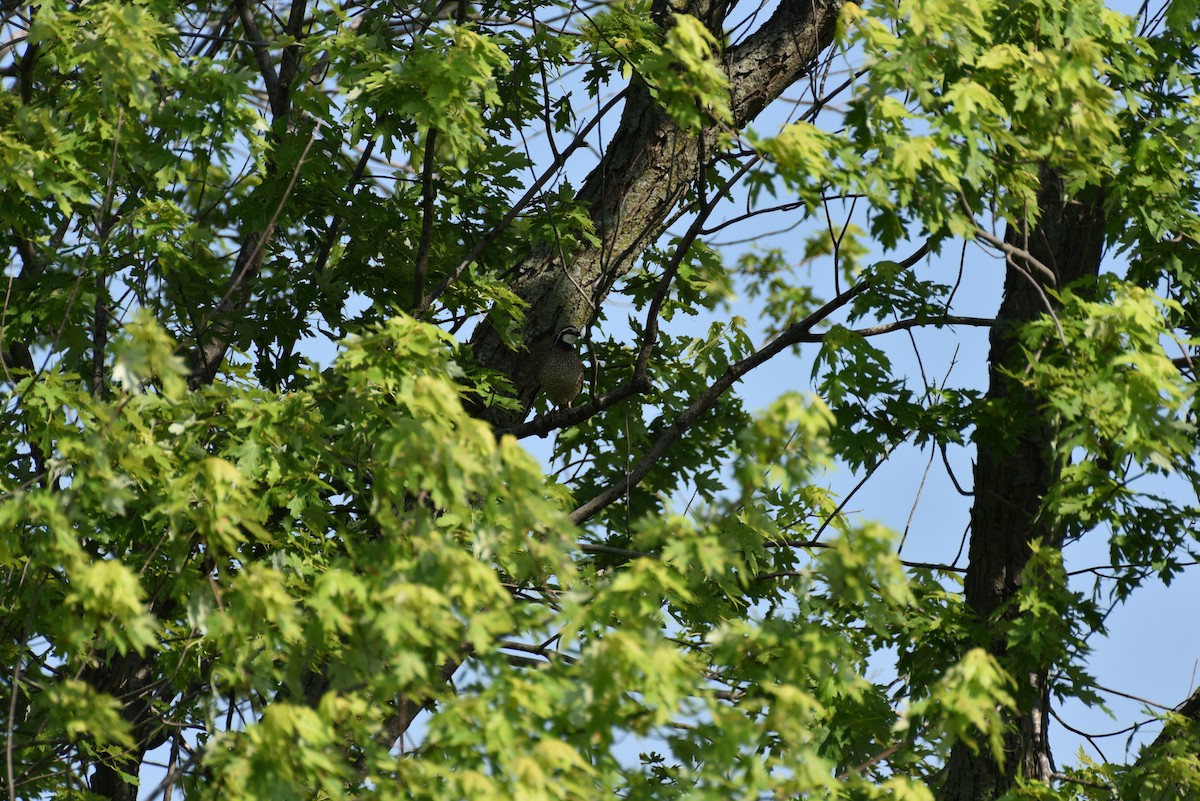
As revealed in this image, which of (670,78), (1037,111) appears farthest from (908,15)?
(670,78)

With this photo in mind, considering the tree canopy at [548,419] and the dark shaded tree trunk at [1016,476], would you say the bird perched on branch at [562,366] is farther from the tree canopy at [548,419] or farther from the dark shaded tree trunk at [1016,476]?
the dark shaded tree trunk at [1016,476]

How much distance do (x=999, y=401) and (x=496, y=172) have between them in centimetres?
290

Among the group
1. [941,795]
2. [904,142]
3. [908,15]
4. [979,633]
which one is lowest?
[941,795]

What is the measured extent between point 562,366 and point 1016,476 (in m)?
2.31

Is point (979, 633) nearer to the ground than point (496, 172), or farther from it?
nearer to the ground

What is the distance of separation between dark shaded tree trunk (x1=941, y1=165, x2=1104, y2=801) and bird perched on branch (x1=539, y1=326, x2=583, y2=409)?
2.08 m

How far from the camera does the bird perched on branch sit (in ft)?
21.8

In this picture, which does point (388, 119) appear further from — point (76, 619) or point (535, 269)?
point (76, 619)

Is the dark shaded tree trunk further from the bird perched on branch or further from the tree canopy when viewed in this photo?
the bird perched on branch

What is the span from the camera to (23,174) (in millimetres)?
5332

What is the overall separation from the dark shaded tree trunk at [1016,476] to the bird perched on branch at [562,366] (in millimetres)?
2082

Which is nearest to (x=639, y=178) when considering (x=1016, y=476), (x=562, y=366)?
(x=562, y=366)

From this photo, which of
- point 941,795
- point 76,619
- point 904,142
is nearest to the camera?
point 76,619

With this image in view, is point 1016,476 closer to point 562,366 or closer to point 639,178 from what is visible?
point 562,366
